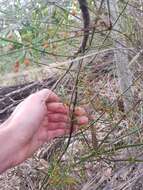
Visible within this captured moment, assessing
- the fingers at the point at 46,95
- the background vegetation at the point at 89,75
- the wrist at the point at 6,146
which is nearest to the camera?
the wrist at the point at 6,146

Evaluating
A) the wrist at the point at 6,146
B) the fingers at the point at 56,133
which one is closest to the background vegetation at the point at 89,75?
the fingers at the point at 56,133

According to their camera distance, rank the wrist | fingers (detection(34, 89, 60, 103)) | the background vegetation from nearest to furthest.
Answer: the wrist, fingers (detection(34, 89, 60, 103)), the background vegetation

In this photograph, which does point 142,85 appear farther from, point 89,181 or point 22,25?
point 22,25

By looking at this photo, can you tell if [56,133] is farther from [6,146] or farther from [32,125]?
[6,146]

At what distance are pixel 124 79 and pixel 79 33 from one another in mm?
250

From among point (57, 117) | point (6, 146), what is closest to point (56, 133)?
point (57, 117)

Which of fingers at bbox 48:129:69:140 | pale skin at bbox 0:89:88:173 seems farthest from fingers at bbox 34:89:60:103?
fingers at bbox 48:129:69:140

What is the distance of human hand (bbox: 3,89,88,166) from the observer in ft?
4.80

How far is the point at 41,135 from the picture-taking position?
1.64m

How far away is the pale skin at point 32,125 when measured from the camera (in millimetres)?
1423

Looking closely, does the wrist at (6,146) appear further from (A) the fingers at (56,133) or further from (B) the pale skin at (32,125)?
(A) the fingers at (56,133)

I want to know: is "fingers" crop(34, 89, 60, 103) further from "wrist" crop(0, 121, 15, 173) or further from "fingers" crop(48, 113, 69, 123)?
"wrist" crop(0, 121, 15, 173)

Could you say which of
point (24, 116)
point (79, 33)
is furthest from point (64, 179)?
point (79, 33)

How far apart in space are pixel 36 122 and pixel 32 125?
0.02 meters
